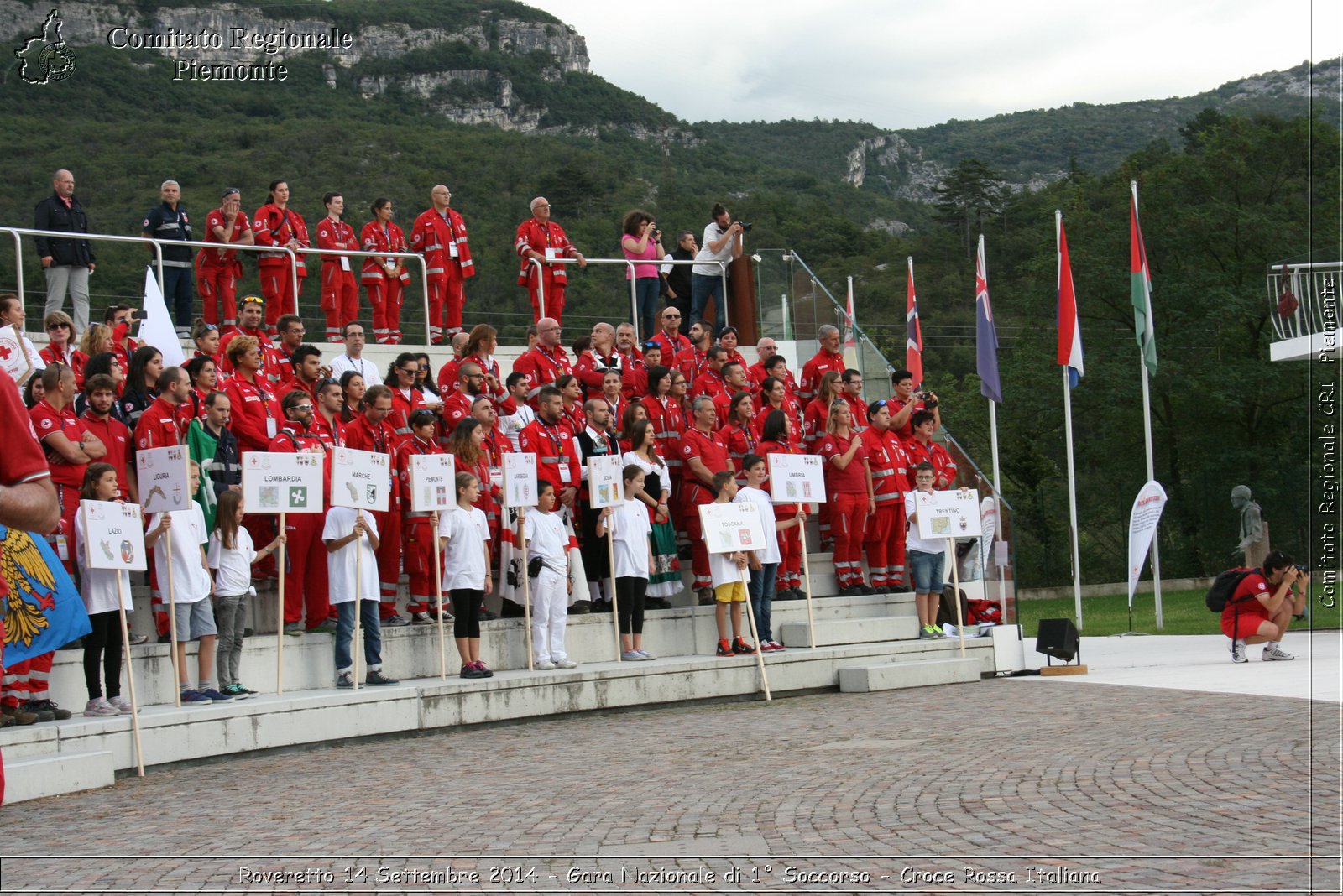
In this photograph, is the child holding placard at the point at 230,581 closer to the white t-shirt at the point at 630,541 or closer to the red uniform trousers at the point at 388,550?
the red uniform trousers at the point at 388,550

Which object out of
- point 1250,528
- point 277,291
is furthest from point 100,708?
point 1250,528

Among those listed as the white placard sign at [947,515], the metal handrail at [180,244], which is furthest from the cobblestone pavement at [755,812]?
the metal handrail at [180,244]

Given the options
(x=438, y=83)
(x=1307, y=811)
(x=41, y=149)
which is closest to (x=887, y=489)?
(x=1307, y=811)

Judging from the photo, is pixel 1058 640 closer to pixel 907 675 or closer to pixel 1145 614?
pixel 907 675

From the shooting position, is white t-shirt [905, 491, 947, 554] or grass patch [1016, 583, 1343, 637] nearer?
white t-shirt [905, 491, 947, 554]

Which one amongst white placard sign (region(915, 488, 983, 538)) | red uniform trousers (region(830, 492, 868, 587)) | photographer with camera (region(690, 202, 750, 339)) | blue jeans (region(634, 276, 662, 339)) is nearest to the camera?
white placard sign (region(915, 488, 983, 538))

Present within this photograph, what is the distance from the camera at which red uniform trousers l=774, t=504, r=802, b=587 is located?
620 inches

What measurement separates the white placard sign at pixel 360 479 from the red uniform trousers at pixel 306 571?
0.65 m

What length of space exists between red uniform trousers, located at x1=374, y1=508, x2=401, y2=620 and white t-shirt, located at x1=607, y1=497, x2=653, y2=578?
6.43 feet

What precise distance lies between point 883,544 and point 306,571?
6777 mm

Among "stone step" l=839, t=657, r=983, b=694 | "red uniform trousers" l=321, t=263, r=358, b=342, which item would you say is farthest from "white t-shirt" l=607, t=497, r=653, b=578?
"red uniform trousers" l=321, t=263, r=358, b=342

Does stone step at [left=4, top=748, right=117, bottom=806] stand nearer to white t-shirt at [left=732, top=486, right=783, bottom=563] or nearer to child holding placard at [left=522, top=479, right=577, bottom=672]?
child holding placard at [left=522, top=479, right=577, bottom=672]

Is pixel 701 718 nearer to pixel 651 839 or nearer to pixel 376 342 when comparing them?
pixel 651 839

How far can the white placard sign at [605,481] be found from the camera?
1347 centimetres
